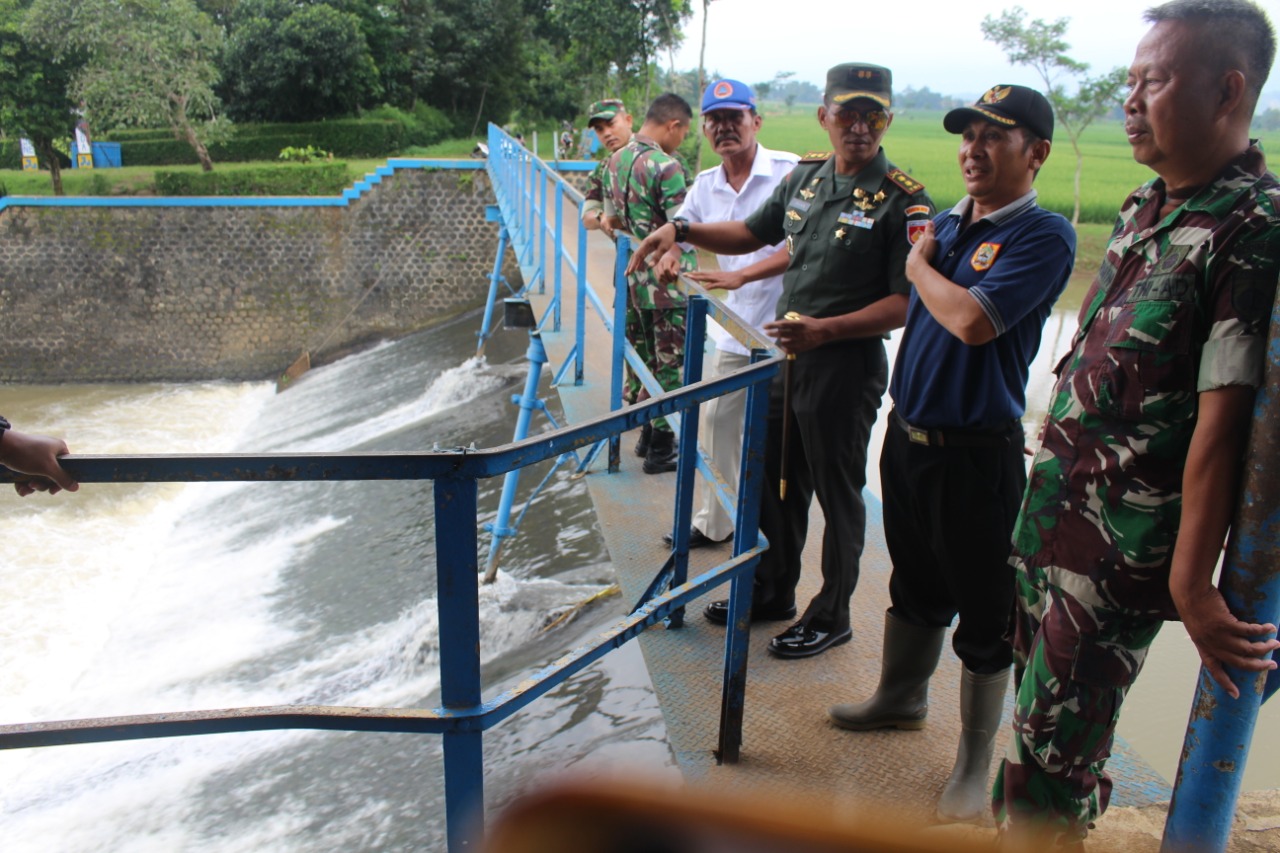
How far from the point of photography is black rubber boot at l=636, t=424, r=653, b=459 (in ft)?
13.6

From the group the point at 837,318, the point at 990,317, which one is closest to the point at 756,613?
the point at 837,318

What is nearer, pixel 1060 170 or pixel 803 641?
pixel 803 641

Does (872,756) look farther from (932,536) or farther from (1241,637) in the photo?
(1241,637)

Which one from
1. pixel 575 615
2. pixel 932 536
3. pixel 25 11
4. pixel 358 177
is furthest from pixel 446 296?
pixel 932 536

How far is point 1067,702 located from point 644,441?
280 cm

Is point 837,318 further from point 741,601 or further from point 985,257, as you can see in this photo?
point 741,601

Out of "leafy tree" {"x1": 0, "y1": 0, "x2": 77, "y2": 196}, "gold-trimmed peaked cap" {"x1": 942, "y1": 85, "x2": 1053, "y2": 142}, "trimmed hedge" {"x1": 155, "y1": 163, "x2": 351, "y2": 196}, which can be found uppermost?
"leafy tree" {"x1": 0, "y1": 0, "x2": 77, "y2": 196}

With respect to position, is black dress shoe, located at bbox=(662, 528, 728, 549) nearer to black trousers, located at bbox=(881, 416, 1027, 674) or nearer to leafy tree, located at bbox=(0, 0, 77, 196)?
black trousers, located at bbox=(881, 416, 1027, 674)

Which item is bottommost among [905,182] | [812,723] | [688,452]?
[812,723]

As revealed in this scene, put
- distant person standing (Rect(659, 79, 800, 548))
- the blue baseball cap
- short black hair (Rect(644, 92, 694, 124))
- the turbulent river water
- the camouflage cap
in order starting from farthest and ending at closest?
1. the camouflage cap
2. short black hair (Rect(644, 92, 694, 124))
3. the turbulent river water
4. the blue baseball cap
5. distant person standing (Rect(659, 79, 800, 548))

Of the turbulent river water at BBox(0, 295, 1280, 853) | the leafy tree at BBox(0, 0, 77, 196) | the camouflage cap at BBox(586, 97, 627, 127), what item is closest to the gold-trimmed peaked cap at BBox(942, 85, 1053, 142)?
the turbulent river water at BBox(0, 295, 1280, 853)

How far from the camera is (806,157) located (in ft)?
9.00

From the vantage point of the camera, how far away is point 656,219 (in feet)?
13.5

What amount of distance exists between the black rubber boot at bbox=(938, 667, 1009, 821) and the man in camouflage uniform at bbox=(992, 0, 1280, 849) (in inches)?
15.5
